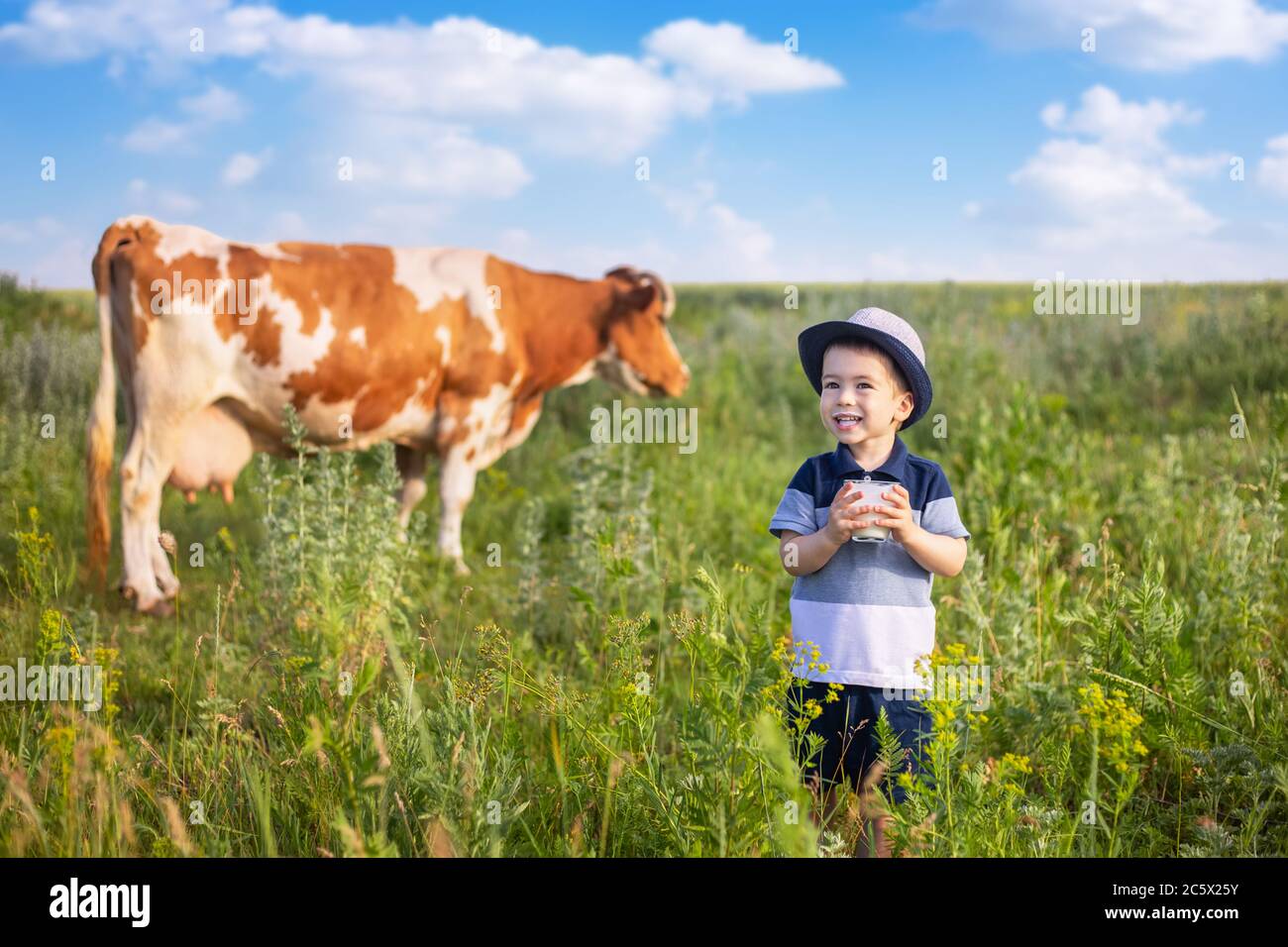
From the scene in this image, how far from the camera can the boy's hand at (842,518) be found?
2.41m

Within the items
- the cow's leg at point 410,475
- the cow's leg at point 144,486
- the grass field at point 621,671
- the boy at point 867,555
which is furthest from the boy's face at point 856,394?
the cow's leg at point 410,475

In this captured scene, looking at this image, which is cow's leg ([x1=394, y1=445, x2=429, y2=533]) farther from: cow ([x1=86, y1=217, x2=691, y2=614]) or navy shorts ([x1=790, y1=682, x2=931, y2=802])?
navy shorts ([x1=790, y1=682, x2=931, y2=802])

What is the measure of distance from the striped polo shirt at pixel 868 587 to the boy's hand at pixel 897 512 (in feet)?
0.39

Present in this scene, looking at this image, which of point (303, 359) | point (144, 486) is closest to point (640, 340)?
point (303, 359)

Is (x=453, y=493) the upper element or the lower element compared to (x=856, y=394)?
lower

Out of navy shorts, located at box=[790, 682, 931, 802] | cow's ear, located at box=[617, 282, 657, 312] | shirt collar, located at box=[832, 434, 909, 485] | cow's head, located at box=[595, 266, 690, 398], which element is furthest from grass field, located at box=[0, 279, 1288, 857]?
cow's ear, located at box=[617, 282, 657, 312]

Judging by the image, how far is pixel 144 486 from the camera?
A: 215 inches

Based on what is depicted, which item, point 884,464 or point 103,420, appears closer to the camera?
point 884,464

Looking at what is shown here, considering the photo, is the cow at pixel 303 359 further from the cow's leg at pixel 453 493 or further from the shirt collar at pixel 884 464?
the shirt collar at pixel 884 464

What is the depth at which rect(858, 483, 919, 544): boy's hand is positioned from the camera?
2406 millimetres

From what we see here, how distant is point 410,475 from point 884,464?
15.5 feet


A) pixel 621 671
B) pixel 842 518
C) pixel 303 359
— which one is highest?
pixel 303 359

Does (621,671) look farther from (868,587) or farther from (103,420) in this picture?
(103,420)

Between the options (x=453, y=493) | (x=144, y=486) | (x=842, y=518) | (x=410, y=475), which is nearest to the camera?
(x=842, y=518)
